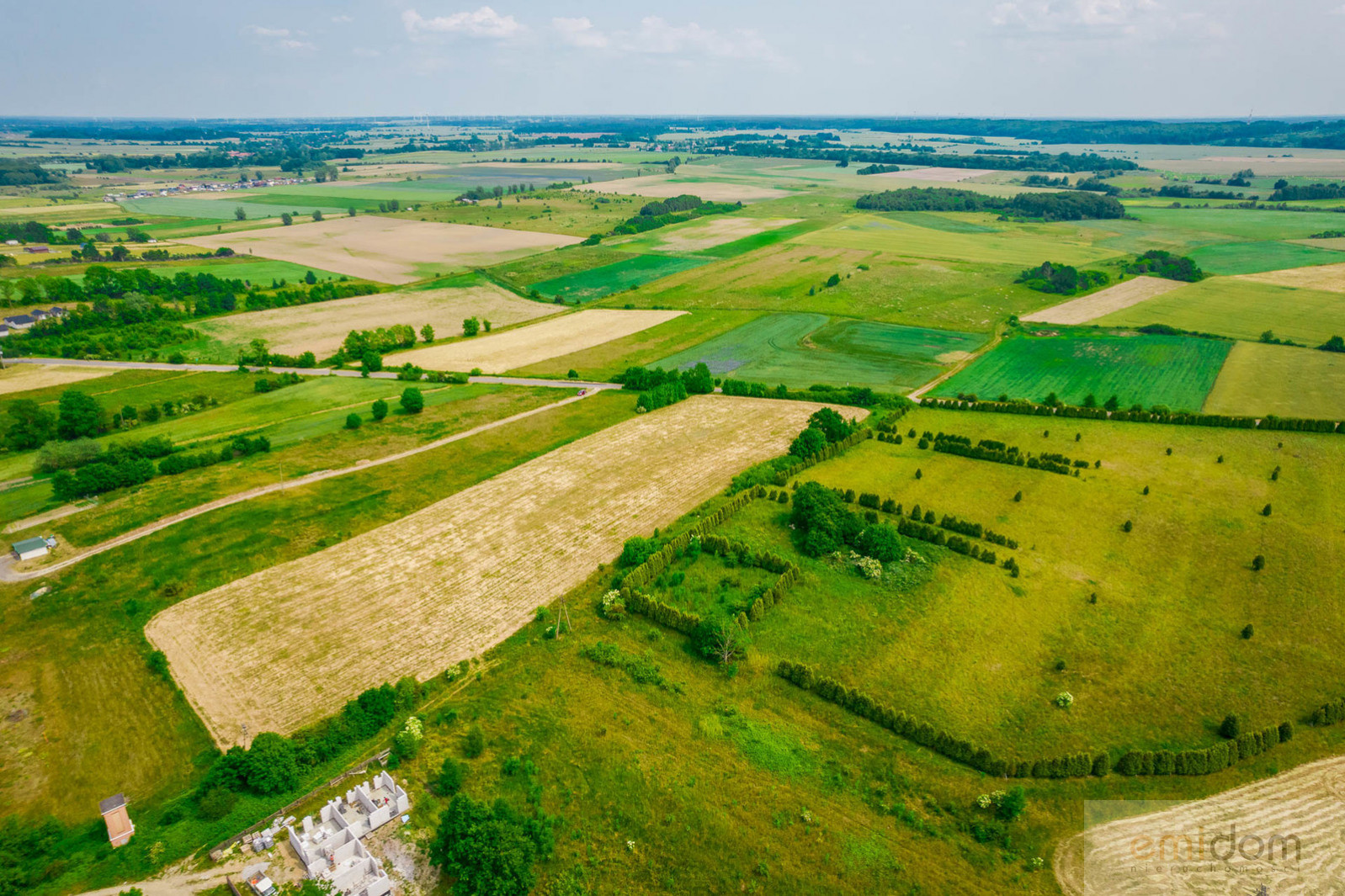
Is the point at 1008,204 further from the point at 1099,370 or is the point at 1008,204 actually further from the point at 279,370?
the point at 279,370

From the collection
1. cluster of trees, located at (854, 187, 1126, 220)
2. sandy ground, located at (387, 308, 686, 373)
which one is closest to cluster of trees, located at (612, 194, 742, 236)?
cluster of trees, located at (854, 187, 1126, 220)

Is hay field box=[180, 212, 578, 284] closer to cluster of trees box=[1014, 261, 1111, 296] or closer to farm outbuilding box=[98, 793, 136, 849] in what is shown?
cluster of trees box=[1014, 261, 1111, 296]

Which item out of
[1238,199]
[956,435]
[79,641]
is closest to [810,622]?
[956,435]

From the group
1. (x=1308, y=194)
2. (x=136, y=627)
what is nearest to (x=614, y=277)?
(x=136, y=627)

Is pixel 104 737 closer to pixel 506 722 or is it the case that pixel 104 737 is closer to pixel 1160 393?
pixel 506 722

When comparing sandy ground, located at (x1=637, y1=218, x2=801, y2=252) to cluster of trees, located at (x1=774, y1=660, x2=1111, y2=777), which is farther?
sandy ground, located at (x1=637, y1=218, x2=801, y2=252)

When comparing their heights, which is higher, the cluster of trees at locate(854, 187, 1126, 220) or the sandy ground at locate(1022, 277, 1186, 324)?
the cluster of trees at locate(854, 187, 1126, 220)

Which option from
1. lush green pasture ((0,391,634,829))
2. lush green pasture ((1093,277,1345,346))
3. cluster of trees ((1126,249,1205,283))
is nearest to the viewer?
lush green pasture ((0,391,634,829))

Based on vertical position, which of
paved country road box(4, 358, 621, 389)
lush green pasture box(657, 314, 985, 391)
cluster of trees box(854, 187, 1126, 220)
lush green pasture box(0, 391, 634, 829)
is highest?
cluster of trees box(854, 187, 1126, 220)
